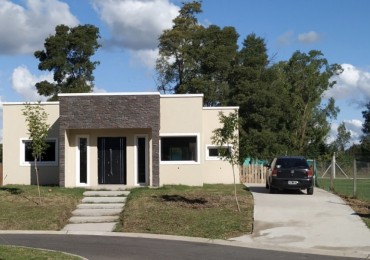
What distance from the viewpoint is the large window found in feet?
86.6

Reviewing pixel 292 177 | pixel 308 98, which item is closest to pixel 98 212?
pixel 292 177

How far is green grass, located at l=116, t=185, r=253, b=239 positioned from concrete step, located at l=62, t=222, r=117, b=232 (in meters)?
0.36

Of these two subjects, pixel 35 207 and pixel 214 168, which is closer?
pixel 35 207

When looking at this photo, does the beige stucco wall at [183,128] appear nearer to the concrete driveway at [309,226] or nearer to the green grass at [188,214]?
the green grass at [188,214]

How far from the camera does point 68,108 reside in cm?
2470

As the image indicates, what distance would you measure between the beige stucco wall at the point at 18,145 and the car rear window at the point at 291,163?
10.6 metres

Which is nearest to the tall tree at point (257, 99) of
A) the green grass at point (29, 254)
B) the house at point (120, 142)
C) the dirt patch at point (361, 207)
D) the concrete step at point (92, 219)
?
the house at point (120, 142)

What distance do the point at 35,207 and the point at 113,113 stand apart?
6.23 metres

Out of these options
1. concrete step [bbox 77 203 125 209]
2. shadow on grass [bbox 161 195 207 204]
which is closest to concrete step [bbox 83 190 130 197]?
concrete step [bbox 77 203 125 209]

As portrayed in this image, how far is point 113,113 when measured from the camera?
80.7 ft

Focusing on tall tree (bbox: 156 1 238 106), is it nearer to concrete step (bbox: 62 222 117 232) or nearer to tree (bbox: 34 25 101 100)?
tree (bbox: 34 25 101 100)

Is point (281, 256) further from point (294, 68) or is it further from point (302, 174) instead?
point (294, 68)

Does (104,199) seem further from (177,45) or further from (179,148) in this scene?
(177,45)

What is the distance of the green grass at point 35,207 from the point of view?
702 inches
